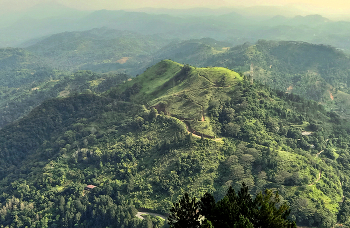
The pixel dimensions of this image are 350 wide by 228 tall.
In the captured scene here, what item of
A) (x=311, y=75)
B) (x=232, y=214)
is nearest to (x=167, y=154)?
(x=232, y=214)

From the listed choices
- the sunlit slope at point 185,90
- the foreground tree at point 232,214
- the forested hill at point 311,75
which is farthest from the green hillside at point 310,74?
the foreground tree at point 232,214

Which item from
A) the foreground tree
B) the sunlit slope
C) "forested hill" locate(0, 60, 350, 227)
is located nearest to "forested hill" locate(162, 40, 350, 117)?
"forested hill" locate(0, 60, 350, 227)

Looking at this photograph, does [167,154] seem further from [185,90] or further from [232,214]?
[232,214]

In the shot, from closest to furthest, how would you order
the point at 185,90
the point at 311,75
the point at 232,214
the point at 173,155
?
the point at 232,214 < the point at 173,155 < the point at 185,90 < the point at 311,75

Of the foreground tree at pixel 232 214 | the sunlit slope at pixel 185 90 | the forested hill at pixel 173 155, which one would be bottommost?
the forested hill at pixel 173 155

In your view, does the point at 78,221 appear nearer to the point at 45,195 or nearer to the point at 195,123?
the point at 45,195

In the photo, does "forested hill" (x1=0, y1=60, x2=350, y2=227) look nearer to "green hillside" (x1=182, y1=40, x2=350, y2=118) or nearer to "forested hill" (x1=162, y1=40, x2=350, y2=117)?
"forested hill" (x1=162, y1=40, x2=350, y2=117)

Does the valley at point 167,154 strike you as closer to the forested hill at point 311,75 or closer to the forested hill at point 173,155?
the forested hill at point 173,155

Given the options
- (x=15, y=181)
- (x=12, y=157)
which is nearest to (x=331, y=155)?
(x=15, y=181)
